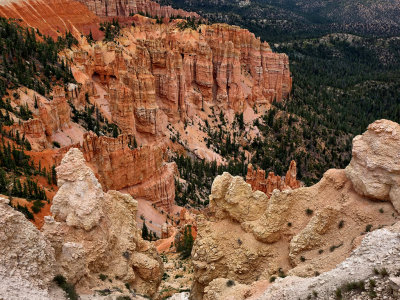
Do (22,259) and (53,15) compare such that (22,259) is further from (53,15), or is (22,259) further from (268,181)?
(53,15)

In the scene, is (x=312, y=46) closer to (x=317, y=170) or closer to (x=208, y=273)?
(x=317, y=170)

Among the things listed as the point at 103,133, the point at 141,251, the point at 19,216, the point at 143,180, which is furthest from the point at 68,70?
the point at 19,216

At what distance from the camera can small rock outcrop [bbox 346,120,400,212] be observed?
15078 millimetres

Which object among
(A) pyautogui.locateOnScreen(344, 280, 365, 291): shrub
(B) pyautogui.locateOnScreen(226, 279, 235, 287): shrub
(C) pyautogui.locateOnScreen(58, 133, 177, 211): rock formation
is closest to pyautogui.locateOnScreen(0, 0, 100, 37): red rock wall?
(C) pyautogui.locateOnScreen(58, 133, 177, 211): rock formation

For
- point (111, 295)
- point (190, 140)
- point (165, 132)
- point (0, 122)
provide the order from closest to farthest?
point (111, 295) → point (0, 122) → point (165, 132) → point (190, 140)

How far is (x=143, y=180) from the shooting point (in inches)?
1629

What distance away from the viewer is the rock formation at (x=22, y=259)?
11344mm

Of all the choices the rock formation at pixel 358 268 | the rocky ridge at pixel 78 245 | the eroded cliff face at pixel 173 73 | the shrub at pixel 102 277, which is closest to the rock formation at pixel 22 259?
the rocky ridge at pixel 78 245

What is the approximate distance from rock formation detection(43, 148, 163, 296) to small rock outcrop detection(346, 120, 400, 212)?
39.0 feet

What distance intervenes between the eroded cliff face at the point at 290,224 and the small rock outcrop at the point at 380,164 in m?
0.04

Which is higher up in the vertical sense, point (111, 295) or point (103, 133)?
point (111, 295)

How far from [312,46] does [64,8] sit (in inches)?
4890

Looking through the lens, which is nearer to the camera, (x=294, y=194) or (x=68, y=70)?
(x=294, y=194)

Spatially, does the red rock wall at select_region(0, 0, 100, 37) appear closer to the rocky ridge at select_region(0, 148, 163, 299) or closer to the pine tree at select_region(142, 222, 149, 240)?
the pine tree at select_region(142, 222, 149, 240)
